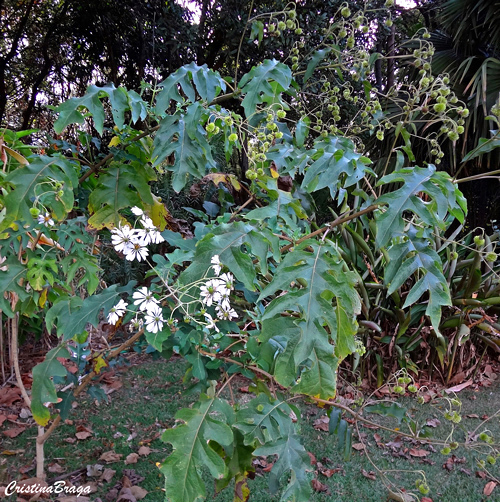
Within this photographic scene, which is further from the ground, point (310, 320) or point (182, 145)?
point (182, 145)

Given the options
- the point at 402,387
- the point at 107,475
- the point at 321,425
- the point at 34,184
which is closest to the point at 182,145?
the point at 34,184

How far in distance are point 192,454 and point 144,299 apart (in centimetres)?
34

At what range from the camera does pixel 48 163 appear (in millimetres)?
1007

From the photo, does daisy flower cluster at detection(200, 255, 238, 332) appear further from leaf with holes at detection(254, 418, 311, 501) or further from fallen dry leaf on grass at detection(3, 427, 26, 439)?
fallen dry leaf on grass at detection(3, 427, 26, 439)

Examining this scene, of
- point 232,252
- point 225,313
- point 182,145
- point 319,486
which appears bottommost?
point 319,486

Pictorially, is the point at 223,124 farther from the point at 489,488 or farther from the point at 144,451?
the point at 489,488

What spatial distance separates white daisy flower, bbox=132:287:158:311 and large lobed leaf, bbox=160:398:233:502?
0.26 metres

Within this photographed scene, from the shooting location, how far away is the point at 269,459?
1869 mm

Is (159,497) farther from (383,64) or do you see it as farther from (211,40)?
(383,64)

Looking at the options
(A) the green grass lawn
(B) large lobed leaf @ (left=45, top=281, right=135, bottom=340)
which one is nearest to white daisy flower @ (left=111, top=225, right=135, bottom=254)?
(B) large lobed leaf @ (left=45, top=281, right=135, bottom=340)

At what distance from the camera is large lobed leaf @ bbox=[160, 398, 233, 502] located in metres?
0.80

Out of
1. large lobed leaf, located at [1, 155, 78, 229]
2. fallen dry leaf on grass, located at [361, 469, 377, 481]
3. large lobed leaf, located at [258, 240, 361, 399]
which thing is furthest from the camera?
fallen dry leaf on grass, located at [361, 469, 377, 481]

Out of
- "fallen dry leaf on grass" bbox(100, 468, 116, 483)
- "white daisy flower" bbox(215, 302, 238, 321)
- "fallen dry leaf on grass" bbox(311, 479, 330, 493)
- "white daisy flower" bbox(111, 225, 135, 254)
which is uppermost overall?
"white daisy flower" bbox(111, 225, 135, 254)

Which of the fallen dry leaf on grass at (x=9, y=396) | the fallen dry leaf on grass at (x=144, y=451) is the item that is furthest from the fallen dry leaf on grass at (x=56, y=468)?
the fallen dry leaf on grass at (x=9, y=396)
